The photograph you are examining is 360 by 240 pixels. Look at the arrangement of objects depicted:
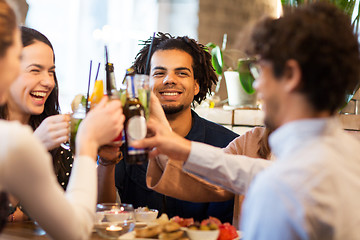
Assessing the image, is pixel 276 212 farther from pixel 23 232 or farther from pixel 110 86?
pixel 23 232

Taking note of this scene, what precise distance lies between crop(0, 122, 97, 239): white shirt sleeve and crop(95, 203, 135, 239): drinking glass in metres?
0.36

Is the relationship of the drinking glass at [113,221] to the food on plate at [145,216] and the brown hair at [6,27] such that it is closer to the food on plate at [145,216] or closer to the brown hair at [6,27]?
the food on plate at [145,216]

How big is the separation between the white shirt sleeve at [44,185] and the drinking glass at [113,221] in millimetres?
363

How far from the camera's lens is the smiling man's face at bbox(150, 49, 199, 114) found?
2412mm

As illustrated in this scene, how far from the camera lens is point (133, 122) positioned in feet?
4.30

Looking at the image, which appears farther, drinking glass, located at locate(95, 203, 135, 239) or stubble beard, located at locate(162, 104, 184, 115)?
stubble beard, located at locate(162, 104, 184, 115)

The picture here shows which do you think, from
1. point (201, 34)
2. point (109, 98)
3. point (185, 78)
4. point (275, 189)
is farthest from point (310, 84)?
point (201, 34)

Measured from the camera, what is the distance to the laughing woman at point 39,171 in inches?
35.7

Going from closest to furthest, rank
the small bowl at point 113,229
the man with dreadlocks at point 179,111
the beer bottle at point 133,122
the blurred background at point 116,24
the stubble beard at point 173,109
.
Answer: the beer bottle at point 133,122, the small bowl at point 113,229, the man with dreadlocks at point 179,111, the stubble beard at point 173,109, the blurred background at point 116,24

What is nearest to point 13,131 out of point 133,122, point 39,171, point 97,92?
point 39,171

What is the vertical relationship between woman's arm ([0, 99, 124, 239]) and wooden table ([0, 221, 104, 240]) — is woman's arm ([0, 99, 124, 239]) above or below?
above

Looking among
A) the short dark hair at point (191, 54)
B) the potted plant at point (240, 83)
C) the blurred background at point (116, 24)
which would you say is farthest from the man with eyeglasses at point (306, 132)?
the blurred background at point (116, 24)

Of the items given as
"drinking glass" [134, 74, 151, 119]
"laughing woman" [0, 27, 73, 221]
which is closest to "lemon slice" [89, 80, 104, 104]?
"drinking glass" [134, 74, 151, 119]

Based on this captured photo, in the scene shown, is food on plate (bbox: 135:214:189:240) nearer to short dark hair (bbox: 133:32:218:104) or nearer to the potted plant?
short dark hair (bbox: 133:32:218:104)
